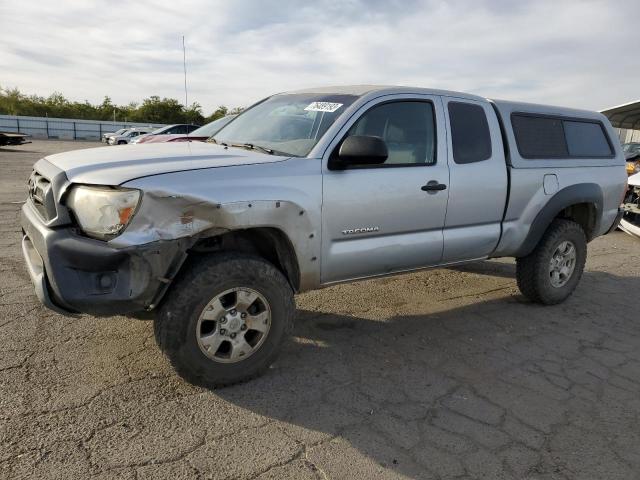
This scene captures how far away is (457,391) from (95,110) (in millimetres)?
73880

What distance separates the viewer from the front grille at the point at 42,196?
277 centimetres

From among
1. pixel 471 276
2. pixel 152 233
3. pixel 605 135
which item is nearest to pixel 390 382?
pixel 152 233

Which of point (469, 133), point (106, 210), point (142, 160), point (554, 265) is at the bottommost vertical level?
point (554, 265)

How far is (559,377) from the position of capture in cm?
Result: 343

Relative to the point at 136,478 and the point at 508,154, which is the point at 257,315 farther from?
the point at 508,154

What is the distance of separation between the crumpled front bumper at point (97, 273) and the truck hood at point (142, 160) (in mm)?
343

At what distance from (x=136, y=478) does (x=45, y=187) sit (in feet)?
5.63

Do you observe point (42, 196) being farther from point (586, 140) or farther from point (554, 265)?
point (586, 140)

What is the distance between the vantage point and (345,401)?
117 inches

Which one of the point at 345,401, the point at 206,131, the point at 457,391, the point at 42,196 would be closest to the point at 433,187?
the point at 457,391

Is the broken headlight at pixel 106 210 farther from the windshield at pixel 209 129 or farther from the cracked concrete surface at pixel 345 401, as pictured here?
the windshield at pixel 209 129

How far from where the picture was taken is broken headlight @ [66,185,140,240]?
8.48 ft

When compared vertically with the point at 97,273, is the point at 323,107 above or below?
above

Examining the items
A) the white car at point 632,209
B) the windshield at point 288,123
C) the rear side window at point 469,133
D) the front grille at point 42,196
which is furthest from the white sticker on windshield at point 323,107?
the white car at point 632,209
